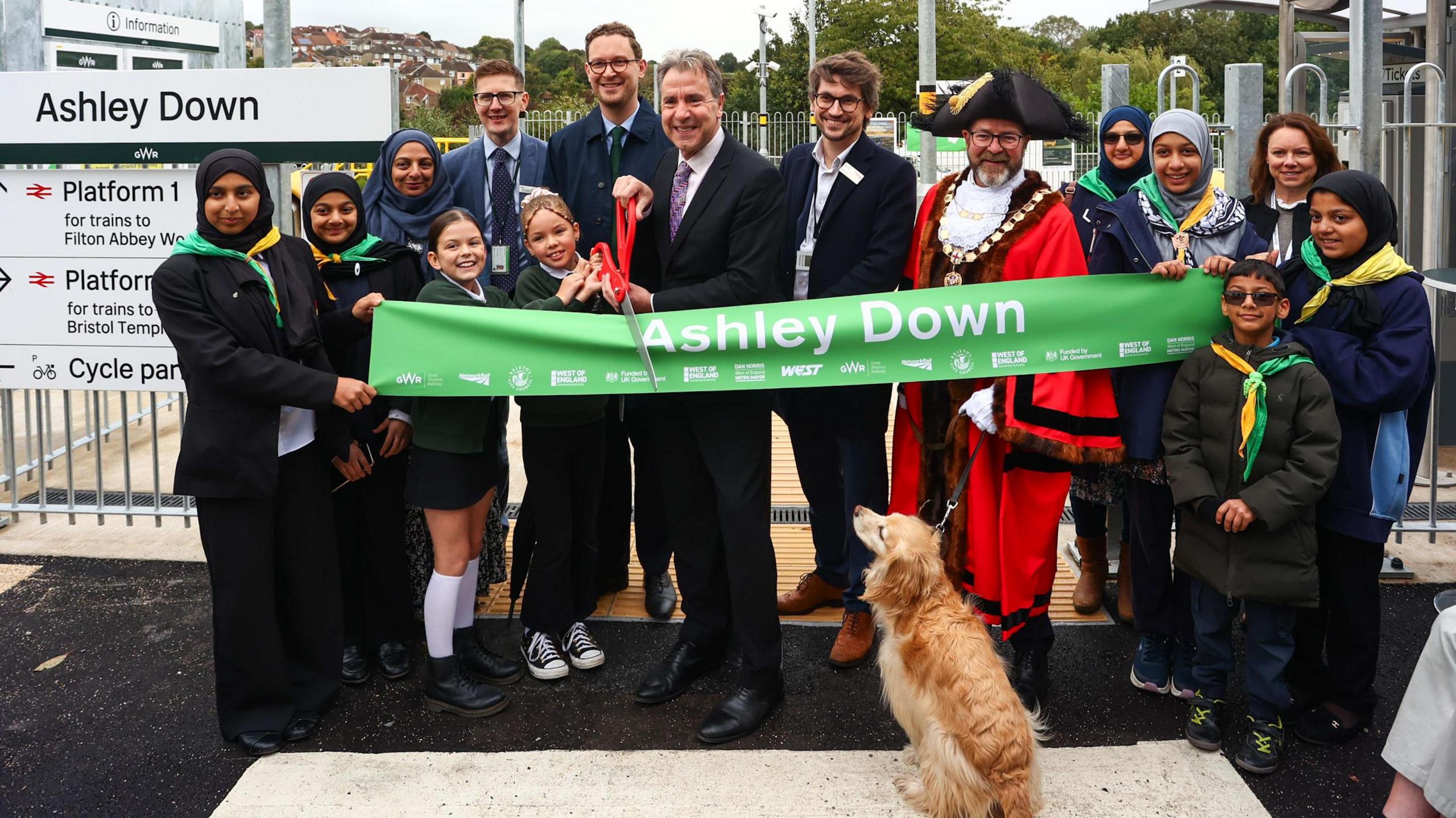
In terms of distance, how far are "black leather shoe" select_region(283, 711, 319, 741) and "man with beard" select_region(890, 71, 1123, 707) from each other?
2.53 meters

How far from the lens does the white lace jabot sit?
450 centimetres

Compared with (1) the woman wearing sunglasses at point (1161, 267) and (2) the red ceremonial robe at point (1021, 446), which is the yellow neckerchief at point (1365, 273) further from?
(2) the red ceremonial robe at point (1021, 446)

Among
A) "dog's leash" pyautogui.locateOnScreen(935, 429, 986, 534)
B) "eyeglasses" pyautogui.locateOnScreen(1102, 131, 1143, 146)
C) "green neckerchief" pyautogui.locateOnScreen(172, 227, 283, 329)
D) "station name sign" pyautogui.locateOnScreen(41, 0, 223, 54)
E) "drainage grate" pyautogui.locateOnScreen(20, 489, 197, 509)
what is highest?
"station name sign" pyautogui.locateOnScreen(41, 0, 223, 54)

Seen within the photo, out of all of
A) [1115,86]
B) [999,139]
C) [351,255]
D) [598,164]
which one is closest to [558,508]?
[351,255]

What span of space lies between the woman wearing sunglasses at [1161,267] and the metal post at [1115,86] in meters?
2.47

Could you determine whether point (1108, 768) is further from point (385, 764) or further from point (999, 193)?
point (385, 764)

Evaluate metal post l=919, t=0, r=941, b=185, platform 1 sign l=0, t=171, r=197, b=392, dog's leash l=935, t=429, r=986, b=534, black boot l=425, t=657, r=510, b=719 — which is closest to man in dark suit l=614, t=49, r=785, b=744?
black boot l=425, t=657, r=510, b=719

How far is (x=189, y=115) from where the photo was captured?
6102 millimetres

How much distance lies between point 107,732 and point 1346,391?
4728mm

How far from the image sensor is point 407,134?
5383 millimetres

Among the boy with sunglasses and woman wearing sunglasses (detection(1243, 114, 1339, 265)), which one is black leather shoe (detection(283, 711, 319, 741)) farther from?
woman wearing sunglasses (detection(1243, 114, 1339, 265))

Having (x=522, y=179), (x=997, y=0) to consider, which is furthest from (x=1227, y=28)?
(x=522, y=179)

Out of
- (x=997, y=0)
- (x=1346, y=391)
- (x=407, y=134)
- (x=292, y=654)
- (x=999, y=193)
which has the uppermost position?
(x=997, y=0)

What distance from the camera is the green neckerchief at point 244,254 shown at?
14.1 feet
